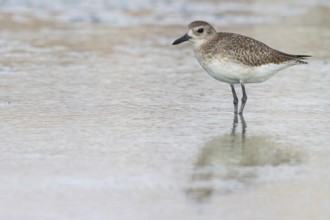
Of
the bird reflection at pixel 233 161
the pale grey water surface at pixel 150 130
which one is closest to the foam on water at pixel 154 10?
the pale grey water surface at pixel 150 130

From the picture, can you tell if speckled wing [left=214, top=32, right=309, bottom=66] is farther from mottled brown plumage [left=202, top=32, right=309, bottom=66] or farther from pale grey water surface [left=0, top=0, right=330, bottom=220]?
pale grey water surface [left=0, top=0, right=330, bottom=220]

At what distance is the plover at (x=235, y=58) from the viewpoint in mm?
9008

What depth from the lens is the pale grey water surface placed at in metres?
5.83

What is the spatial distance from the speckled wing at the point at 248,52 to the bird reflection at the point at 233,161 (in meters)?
1.15

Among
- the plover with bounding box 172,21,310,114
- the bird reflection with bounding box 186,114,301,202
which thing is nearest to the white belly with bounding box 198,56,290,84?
the plover with bounding box 172,21,310,114

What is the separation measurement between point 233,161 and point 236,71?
2.27m

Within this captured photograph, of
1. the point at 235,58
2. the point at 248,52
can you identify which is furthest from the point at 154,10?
the point at 235,58

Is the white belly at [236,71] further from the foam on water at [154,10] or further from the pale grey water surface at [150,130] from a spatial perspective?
the foam on water at [154,10]

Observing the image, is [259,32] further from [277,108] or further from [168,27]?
[277,108]

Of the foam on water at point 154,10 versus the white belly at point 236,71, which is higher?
the white belly at point 236,71

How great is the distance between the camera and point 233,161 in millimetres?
6891

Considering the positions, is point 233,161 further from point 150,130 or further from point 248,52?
point 248,52

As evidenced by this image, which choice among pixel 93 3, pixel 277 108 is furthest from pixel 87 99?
pixel 93 3

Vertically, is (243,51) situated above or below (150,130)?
above
